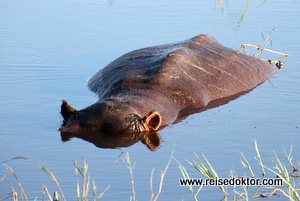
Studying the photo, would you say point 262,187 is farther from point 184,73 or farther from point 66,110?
point 184,73

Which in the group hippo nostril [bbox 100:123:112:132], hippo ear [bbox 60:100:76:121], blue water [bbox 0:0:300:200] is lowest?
blue water [bbox 0:0:300:200]

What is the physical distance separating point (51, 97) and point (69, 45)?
3.20m

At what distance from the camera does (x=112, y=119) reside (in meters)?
8.50

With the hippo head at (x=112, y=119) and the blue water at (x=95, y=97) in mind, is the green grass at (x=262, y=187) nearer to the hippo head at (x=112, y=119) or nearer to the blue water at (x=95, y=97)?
the blue water at (x=95, y=97)

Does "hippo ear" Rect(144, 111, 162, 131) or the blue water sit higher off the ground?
"hippo ear" Rect(144, 111, 162, 131)

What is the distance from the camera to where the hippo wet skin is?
8.55m

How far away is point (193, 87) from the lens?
9953 millimetres

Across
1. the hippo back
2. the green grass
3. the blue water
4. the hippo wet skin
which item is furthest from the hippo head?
the green grass

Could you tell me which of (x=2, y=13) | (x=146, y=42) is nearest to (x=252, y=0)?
(x=146, y=42)

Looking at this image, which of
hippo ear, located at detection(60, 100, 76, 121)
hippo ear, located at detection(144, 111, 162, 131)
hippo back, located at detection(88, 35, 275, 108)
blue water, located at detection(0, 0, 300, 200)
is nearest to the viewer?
blue water, located at detection(0, 0, 300, 200)

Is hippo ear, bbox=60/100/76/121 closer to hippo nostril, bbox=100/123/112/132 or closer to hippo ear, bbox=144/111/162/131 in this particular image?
hippo nostril, bbox=100/123/112/132

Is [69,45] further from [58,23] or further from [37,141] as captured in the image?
[37,141]

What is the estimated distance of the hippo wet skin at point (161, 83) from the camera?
8.55 metres

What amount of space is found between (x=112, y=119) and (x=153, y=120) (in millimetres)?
532
